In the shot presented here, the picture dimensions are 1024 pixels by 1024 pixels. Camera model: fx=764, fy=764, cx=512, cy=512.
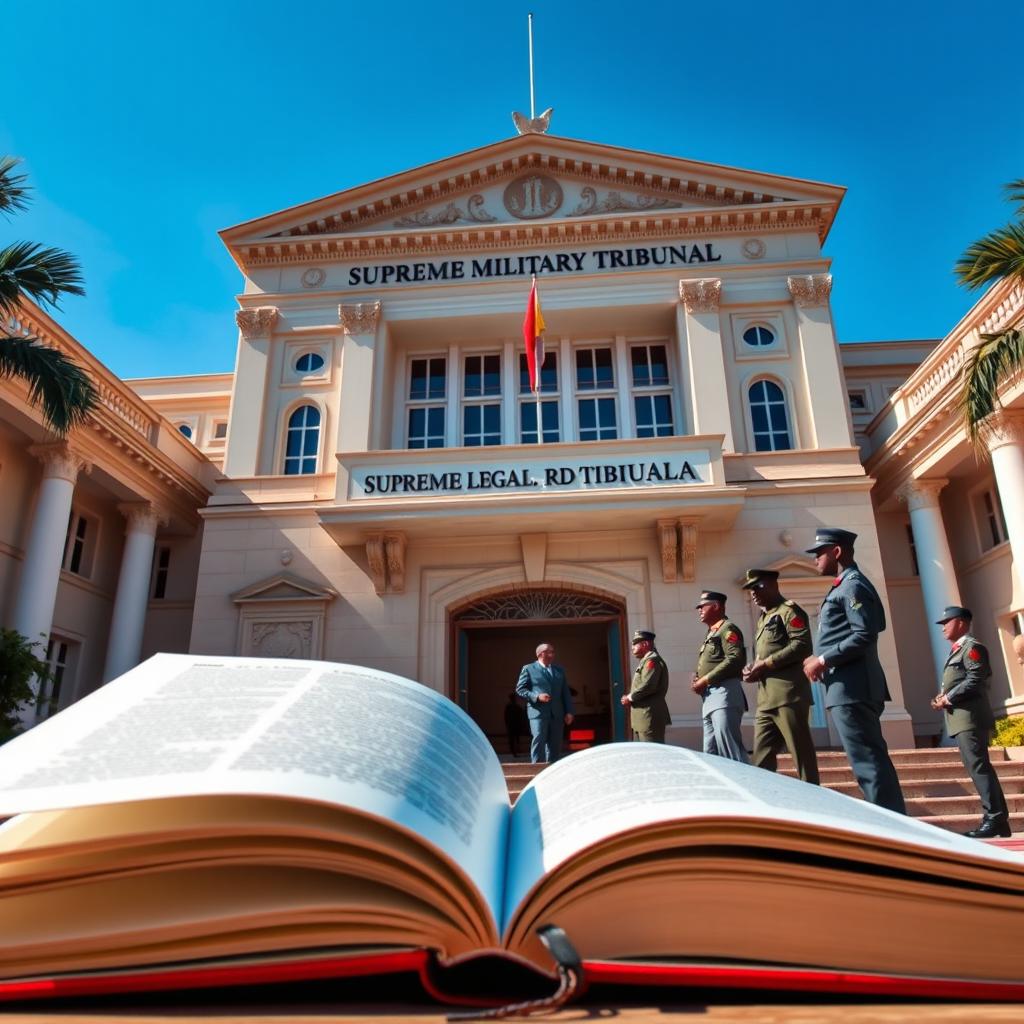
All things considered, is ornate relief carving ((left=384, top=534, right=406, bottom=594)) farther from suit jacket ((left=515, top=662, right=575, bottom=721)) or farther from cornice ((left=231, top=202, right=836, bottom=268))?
cornice ((left=231, top=202, right=836, bottom=268))

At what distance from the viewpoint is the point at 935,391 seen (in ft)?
44.4

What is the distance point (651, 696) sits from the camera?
7973mm

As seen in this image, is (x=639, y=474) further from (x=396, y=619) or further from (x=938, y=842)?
(x=938, y=842)

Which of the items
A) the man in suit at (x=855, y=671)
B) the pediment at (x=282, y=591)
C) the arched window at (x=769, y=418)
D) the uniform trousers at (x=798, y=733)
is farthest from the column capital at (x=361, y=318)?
the man in suit at (x=855, y=671)

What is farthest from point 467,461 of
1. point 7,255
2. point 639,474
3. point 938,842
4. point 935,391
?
point 938,842

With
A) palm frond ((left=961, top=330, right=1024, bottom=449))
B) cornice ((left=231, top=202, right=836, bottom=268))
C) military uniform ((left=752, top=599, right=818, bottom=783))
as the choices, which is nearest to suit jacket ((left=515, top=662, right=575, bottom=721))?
military uniform ((left=752, top=599, right=818, bottom=783))

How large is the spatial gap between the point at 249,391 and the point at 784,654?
12.5m

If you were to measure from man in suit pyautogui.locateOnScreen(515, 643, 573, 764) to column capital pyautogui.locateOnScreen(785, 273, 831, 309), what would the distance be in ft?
30.6

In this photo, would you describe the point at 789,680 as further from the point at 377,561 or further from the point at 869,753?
the point at 377,561

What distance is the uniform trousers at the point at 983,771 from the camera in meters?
6.01

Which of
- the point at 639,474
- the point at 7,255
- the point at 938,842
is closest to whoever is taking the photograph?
the point at 938,842

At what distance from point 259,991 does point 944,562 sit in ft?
49.7

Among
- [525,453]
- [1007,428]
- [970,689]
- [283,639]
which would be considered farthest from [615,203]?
[970,689]

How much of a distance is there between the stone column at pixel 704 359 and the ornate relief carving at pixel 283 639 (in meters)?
7.90
